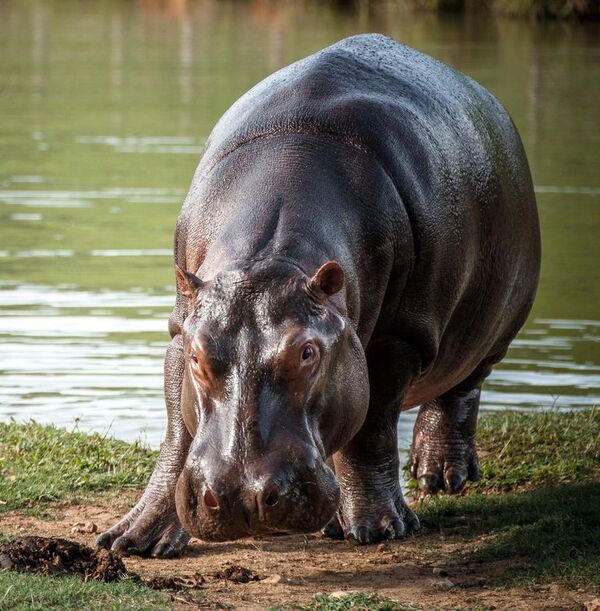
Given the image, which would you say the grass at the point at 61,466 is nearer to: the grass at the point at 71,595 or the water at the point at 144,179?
the water at the point at 144,179

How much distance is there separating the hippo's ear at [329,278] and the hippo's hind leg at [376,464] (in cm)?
112

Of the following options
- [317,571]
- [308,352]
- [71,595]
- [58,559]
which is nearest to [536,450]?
[317,571]

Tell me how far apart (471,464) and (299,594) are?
210 cm

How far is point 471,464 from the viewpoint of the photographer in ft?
22.2

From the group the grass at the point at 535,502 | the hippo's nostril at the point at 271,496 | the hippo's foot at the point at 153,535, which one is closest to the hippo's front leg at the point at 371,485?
the grass at the point at 535,502

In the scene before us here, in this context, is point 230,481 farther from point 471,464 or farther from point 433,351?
point 471,464

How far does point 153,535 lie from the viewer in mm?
5398

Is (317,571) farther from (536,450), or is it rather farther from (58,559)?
(536,450)

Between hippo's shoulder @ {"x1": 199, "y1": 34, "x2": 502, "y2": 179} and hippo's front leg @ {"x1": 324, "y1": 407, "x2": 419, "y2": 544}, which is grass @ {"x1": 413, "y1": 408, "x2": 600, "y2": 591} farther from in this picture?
hippo's shoulder @ {"x1": 199, "y1": 34, "x2": 502, "y2": 179}

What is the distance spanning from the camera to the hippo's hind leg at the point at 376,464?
547cm

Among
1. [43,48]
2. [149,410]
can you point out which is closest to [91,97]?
[43,48]

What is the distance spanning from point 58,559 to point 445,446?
7.85 feet

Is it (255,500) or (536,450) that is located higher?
(255,500)

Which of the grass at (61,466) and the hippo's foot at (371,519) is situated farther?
the grass at (61,466)
